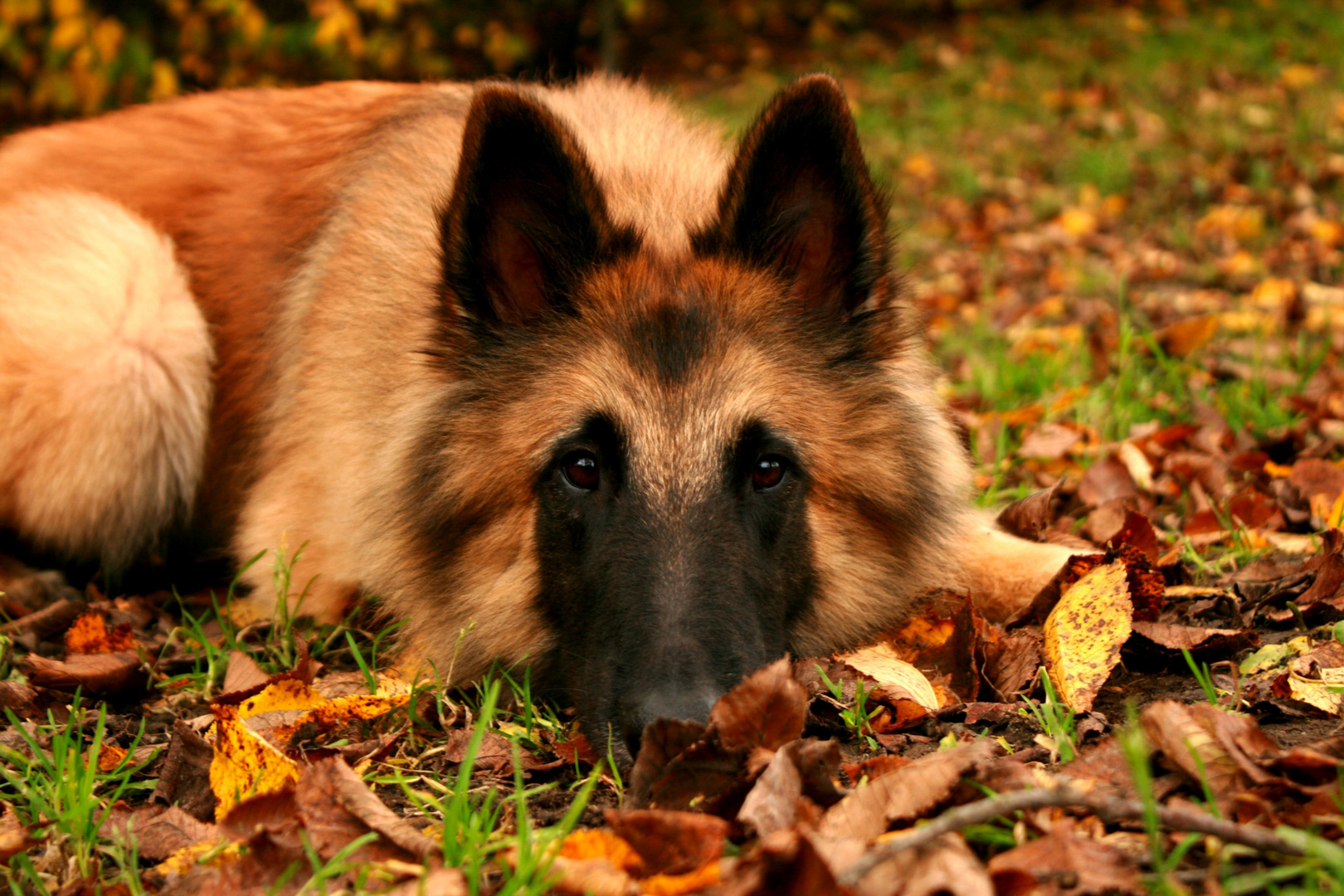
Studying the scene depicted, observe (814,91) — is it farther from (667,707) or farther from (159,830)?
(159,830)

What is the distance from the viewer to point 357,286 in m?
3.44

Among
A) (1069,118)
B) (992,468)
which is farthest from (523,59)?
(992,468)

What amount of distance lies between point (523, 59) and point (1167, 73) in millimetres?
7479

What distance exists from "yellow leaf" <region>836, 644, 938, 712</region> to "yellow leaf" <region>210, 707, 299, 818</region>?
4.40ft

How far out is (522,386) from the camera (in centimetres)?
286

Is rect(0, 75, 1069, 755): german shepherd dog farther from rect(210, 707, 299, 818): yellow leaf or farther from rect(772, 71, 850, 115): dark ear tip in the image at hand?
rect(210, 707, 299, 818): yellow leaf

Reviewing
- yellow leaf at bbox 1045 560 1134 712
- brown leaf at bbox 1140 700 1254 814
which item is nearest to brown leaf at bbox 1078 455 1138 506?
yellow leaf at bbox 1045 560 1134 712

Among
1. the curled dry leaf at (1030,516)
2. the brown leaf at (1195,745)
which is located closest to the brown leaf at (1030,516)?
the curled dry leaf at (1030,516)

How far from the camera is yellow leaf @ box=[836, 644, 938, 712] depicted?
8.40 feet

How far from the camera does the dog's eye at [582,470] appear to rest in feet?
8.90

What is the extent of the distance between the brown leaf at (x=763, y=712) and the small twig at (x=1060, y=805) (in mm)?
473

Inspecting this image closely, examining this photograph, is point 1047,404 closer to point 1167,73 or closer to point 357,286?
point 357,286

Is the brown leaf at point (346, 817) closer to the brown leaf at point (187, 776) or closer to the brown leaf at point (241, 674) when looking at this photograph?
the brown leaf at point (187, 776)

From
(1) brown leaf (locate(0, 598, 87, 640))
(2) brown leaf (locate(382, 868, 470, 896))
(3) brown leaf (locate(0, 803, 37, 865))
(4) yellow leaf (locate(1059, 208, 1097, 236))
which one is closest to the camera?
(2) brown leaf (locate(382, 868, 470, 896))
